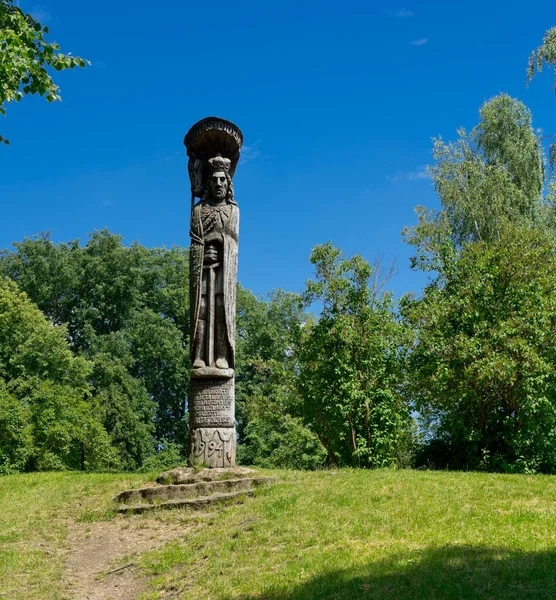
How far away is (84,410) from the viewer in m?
25.0

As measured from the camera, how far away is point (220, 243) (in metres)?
11.3

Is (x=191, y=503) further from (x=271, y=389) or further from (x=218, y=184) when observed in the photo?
(x=271, y=389)

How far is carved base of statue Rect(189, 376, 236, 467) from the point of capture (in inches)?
404

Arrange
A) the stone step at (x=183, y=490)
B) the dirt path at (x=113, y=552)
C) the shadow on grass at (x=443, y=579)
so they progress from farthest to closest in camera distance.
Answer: the stone step at (x=183, y=490) < the dirt path at (x=113, y=552) < the shadow on grass at (x=443, y=579)

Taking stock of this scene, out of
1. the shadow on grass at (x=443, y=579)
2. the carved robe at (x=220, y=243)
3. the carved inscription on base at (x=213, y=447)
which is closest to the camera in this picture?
the shadow on grass at (x=443, y=579)

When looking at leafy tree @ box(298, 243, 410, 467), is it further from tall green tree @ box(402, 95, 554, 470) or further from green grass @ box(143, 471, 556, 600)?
green grass @ box(143, 471, 556, 600)

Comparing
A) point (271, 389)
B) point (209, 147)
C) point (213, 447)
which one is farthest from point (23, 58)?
point (271, 389)

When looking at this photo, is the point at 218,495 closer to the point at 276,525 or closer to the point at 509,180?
the point at 276,525

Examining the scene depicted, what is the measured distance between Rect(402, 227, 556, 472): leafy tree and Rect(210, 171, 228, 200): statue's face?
285 inches

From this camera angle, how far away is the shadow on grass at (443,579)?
5.25 m

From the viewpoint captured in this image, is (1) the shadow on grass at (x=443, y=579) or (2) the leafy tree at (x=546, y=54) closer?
(1) the shadow on grass at (x=443, y=579)

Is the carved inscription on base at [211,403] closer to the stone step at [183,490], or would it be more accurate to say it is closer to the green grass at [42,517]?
the stone step at [183,490]

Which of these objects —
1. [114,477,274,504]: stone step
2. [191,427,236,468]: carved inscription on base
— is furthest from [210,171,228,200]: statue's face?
[114,477,274,504]: stone step

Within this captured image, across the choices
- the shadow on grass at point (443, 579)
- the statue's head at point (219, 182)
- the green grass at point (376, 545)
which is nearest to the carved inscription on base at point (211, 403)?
the green grass at point (376, 545)
